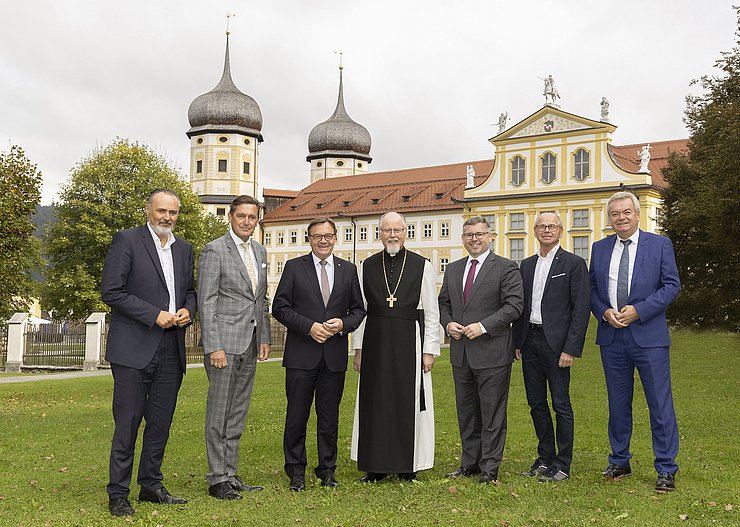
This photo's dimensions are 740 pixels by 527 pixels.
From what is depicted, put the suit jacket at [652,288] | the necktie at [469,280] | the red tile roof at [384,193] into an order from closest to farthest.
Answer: the suit jacket at [652,288] < the necktie at [469,280] < the red tile roof at [384,193]

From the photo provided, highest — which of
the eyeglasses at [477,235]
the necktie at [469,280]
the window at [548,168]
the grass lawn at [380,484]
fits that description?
the window at [548,168]

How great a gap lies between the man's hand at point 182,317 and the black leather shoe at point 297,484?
1.58 meters

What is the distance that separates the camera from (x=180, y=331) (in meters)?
6.12

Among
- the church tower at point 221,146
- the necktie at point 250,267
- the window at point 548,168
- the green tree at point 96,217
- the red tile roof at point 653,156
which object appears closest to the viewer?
the necktie at point 250,267

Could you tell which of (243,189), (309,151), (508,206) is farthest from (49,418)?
(309,151)

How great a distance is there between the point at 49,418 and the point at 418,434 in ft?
22.4

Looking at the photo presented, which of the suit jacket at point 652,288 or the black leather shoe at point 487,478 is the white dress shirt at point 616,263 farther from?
the black leather shoe at point 487,478

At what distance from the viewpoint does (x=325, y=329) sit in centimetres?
652

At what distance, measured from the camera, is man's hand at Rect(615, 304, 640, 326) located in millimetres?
6398

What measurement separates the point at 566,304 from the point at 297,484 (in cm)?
265

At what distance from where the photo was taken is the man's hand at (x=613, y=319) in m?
6.46

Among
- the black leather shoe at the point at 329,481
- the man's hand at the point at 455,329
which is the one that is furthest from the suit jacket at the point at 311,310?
the black leather shoe at the point at 329,481

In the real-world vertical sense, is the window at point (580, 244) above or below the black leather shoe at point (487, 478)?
above

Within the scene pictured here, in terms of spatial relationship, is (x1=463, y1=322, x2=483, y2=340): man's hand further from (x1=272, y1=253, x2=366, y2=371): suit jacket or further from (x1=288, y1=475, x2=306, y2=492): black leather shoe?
(x1=288, y1=475, x2=306, y2=492): black leather shoe
